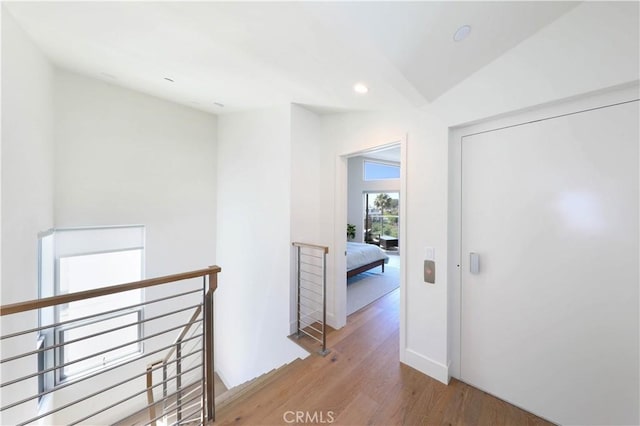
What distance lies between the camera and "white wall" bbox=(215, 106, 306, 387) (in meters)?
3.04

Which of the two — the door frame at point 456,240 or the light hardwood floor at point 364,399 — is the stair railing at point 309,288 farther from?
the door frame at point 456,240

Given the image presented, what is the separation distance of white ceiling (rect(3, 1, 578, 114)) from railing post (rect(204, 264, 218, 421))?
1.69m

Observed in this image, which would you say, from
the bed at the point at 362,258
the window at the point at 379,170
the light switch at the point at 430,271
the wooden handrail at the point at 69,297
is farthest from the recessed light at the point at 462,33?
the window at the point at 379,170

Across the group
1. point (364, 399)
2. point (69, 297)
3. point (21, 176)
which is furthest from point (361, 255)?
point (21, 176)

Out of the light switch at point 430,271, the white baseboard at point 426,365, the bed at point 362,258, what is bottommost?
the white baseboard at point 426,365

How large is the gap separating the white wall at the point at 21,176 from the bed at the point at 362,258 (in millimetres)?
3871

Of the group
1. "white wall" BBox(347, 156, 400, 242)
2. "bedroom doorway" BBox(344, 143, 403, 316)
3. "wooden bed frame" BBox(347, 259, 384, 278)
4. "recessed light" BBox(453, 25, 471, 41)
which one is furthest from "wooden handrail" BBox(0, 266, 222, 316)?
"white wall" BBox(347, 156, 400, 242)

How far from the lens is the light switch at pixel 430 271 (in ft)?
7.13

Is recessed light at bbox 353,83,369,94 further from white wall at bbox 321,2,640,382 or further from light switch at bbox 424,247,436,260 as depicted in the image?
light switch at bbox 424,247,436,260

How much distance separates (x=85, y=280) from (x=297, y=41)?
13.0ft

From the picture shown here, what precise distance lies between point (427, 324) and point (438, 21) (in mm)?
2313

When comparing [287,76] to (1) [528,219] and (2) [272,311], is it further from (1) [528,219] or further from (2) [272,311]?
(2) [272,311]

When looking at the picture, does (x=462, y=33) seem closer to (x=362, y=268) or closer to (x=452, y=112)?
(x=452, y=112)

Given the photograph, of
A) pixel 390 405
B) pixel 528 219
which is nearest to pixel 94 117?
pixel 390 405
